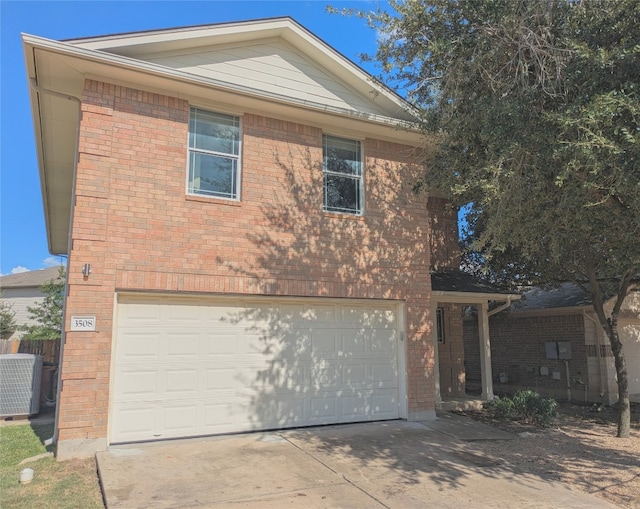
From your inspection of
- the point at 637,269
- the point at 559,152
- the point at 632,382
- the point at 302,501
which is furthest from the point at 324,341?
the point at 632,382

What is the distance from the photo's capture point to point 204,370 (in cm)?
847

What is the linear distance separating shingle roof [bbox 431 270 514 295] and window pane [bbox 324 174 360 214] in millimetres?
3484

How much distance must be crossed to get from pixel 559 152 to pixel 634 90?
3.50ft

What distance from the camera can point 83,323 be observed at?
748cm

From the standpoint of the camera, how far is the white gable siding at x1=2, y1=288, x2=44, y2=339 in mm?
35219

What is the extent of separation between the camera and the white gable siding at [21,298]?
35.2 meters

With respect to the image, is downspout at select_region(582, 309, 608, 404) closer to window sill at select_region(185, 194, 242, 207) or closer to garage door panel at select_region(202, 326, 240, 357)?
garage door panel at select_region(202, 326, 240, 357)

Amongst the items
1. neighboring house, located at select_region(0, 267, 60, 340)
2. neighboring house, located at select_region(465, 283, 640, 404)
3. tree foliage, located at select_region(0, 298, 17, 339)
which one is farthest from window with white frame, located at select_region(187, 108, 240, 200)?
neighboring house, located at select_region(0, 267, 60, 340)

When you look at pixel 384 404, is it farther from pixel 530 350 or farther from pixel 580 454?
pixel 530 350

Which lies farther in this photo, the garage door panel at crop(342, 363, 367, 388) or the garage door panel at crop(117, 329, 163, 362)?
the garage door panel at crop(342, 363, 367, 388)

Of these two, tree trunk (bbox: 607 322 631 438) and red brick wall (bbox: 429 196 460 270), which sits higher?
red brick wall (bbox: 429 196 460 270)

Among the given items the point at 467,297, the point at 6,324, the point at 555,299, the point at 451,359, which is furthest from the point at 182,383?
the point at 6,324

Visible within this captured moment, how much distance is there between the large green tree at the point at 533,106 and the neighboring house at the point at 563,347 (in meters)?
7.90

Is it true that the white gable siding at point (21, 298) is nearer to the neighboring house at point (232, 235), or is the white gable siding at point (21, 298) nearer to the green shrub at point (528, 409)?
the neighboring house at point (232, 235)
